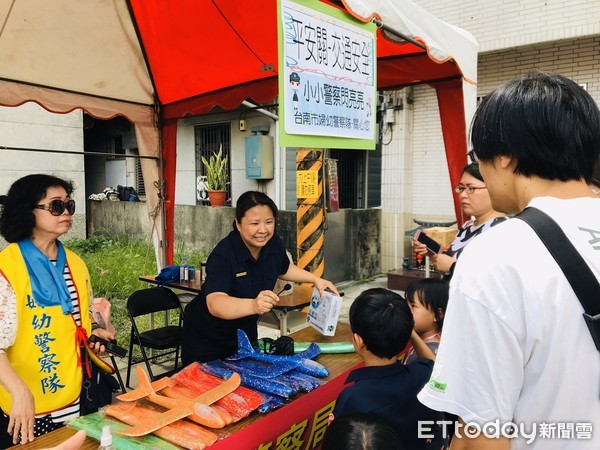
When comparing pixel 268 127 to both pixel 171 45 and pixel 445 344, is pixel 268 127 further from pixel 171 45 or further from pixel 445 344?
pixel 445 344

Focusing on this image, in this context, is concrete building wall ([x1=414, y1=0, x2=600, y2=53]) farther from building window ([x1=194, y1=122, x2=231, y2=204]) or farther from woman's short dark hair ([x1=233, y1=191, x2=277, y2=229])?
woman's short dark hair ([x1=233, y1=191, x2=277, y2=229])

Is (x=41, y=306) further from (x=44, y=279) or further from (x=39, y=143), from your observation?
(x=39, y=143)

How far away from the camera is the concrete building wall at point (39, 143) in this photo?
873cm

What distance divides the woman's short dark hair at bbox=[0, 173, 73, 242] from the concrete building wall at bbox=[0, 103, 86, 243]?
299 inches

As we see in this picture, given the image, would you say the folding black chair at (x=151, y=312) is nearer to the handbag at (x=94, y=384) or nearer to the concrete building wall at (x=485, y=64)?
the handbag at (x=94, y=384)

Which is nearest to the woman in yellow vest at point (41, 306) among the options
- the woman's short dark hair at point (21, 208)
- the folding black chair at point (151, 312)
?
the woman's short dark hair at point (21, 208)

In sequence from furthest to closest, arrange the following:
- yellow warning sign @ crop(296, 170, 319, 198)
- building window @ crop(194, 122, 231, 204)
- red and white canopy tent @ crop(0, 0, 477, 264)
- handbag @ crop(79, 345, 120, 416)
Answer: building window @ crop(194, 122, 231, 204)
yellow warning sign @ crop(296, 170, 319, 198)
red and white canopy tent @ crop(0, 0, 477, 264)
handbag @ crop(79, 345, 120, 416)

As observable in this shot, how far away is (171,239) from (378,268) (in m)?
4.96

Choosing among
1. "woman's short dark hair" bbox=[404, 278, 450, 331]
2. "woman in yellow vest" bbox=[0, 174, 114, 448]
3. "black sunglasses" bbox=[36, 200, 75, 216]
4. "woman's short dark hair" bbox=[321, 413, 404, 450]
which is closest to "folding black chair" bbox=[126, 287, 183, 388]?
"woman in yellow vest" bbox=[0, 174, 114, 448]

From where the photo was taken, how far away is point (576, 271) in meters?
0.85

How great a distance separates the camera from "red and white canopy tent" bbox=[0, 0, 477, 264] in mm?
3127

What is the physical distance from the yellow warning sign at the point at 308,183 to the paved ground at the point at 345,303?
5.63 feet

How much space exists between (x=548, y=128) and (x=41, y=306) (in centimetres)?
216

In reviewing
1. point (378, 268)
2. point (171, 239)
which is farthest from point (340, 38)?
point (378, 268)
